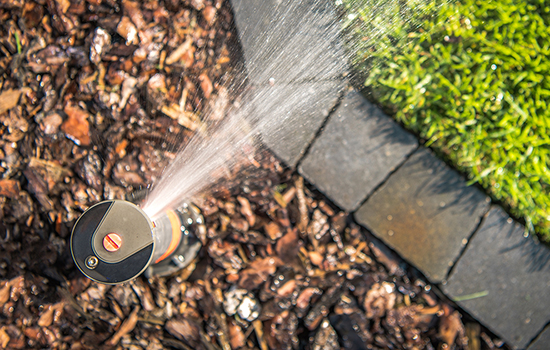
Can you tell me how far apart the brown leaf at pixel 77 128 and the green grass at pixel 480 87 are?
1702mm

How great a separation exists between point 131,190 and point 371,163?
4.78ft

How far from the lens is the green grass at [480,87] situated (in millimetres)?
1932

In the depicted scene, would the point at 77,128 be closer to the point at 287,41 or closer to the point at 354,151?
the point at 287,41

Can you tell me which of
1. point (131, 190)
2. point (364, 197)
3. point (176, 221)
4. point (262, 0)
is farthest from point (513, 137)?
point (131, 190)

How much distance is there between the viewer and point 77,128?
81.1 inches

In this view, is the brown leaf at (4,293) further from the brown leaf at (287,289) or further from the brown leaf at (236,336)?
the brown leaf at (287,289)

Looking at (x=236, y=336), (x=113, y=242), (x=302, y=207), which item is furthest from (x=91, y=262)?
(x=302, y=207)

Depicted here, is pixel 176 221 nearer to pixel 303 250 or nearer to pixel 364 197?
pixel 303 250

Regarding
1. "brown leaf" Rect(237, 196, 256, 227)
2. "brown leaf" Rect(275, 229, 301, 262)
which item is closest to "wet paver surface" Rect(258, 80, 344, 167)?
"brown leaf" Rect(237, 196, 256, 227)

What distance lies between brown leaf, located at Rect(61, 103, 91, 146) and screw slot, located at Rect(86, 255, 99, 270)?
925 mm

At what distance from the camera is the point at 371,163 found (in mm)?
2035

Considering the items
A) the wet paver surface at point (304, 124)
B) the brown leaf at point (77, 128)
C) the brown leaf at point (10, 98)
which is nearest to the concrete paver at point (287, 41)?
the wet paver surface at point (304, 124)

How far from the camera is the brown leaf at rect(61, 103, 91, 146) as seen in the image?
6.77ft

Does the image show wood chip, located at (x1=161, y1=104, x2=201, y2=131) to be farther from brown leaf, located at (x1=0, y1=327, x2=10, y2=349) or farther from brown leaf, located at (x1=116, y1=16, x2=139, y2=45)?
brown leaf, located at (x1=0, y1=327, x2=10, y2=349)
